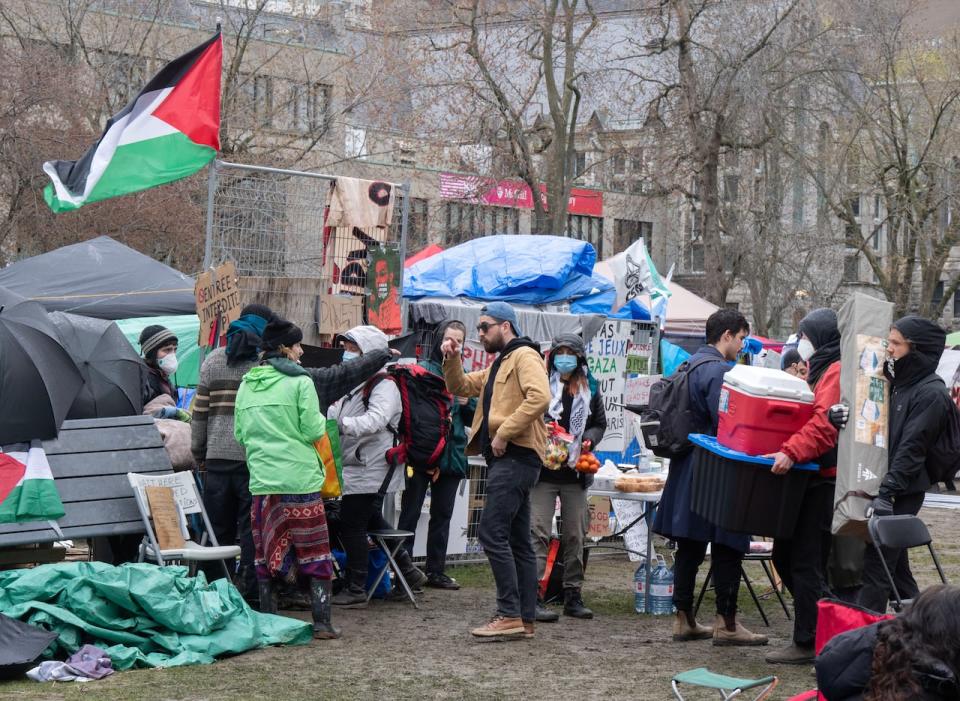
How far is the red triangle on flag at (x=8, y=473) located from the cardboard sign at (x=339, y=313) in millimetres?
2732

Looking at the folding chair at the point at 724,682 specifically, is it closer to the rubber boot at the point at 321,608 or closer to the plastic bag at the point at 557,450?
the rubber boot at the point at 321,608

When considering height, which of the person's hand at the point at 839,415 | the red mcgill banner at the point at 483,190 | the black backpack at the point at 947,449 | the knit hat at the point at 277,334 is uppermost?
the red mcgill banner at the point at 483,190

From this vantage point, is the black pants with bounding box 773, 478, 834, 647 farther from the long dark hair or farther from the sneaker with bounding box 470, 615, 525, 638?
the long dark hair

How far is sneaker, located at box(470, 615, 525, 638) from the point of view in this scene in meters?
7.99

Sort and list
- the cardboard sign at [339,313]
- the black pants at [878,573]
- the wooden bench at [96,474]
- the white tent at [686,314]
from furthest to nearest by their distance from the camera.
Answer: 1. the white tent at [686,314]
2. the cardboard sign at [339,313]
3. the wooden bench at [96,474]
4. the black pants at [878,573]

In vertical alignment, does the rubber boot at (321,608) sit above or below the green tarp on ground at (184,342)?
below

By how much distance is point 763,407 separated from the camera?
7.29 m

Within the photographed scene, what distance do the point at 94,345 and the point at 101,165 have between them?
163 cm

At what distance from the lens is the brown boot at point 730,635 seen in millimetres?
8203

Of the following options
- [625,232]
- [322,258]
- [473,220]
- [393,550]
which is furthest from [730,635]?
[625,232]

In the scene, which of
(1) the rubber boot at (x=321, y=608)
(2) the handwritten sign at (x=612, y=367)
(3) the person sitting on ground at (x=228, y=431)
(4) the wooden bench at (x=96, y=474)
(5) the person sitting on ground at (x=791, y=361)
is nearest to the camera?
(1) the rubber boot at (x=321, y=608)

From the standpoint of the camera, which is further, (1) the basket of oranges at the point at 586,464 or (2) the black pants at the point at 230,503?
(1) the basket of oranges at the point at 586,464

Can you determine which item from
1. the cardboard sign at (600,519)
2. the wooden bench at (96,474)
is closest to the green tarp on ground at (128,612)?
the wooden bench at (96,474)

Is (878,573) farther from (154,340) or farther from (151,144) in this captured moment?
(151,144)
